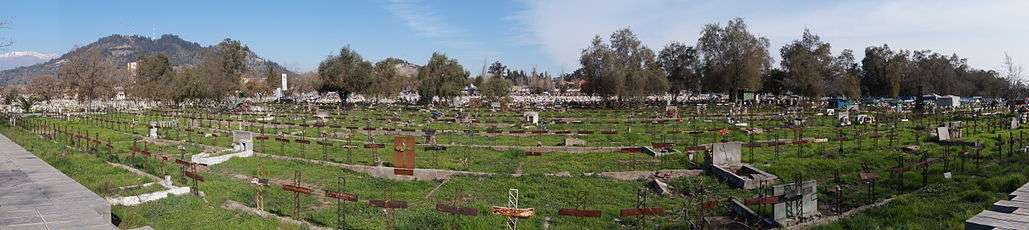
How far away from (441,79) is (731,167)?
67023mm

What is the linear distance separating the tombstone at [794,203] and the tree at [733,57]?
202 ft

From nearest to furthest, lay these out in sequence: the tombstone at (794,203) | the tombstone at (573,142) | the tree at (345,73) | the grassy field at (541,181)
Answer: the tombstone at (794,203) → the grassy field at (541,181) → the tombstone at (573,142) → the tree at (345,73)

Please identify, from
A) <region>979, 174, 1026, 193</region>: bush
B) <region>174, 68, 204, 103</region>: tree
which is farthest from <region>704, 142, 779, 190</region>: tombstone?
<region>174, 68, 204, 103</region>: tree

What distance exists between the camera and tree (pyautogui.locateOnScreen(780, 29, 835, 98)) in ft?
232

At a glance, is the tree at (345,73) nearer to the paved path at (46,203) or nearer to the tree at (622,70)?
the tree at (622,70)

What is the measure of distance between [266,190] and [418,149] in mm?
10043

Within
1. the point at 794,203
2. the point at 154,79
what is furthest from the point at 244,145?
the point at 154,79

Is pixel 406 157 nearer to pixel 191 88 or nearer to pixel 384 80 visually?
pixel 191 88

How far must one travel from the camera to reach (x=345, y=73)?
255 feet

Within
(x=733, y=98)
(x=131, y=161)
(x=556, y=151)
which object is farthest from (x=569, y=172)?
(x=733, y=98)

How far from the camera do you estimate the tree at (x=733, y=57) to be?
71.4m

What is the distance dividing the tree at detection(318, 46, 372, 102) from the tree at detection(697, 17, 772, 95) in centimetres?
3958

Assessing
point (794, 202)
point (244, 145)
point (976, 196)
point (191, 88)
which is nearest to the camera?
point (794, 202)

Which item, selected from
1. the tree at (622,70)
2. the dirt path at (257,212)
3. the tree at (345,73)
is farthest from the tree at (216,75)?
the dirt path at (257,212)
